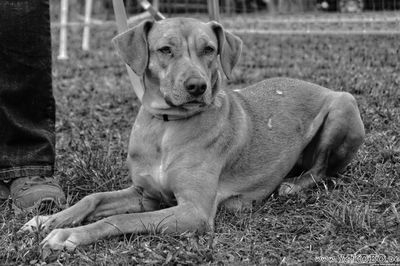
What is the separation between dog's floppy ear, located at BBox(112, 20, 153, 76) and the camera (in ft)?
13.0

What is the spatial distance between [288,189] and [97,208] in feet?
4.34

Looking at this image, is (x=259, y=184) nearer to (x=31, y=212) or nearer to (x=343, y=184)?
(x=343, y=184)

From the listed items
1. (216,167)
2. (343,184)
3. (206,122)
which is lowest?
(343,184)

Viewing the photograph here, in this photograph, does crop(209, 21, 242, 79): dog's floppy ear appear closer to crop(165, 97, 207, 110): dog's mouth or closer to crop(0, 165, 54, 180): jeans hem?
crop(165, 97, 207, 110): dog's mouth

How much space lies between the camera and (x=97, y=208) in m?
3.98

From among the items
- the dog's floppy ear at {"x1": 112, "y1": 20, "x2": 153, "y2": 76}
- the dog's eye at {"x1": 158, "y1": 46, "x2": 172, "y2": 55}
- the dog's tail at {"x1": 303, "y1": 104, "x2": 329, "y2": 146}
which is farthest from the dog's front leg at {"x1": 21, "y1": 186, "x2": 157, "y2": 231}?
the dog's tail at {"x1": 303, "y1": 104, "x2": 329, "y2": 146}

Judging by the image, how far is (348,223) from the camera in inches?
146

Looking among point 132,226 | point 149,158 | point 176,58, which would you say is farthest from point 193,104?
point 132,226

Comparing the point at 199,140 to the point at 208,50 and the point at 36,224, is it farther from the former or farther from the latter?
the point at 36,224

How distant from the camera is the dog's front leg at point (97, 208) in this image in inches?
145

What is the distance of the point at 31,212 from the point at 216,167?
116 cm

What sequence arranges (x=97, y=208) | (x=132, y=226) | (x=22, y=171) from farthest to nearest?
(x=22, y=171) < (x=97, y=208) < (x=132, y=226)

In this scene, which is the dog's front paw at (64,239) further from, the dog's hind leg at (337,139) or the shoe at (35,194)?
the dog's hind leg at (337,139)

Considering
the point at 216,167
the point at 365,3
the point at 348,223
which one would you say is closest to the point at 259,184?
the point at 216,167
